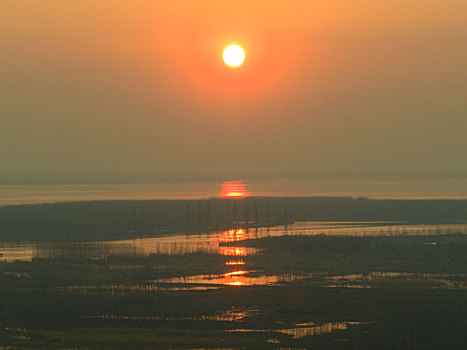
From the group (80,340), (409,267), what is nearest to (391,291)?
(409,267)

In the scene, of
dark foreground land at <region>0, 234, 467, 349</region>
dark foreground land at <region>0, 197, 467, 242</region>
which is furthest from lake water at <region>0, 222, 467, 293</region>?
dark foreground land at <region>0, 197, 467, 242</region>

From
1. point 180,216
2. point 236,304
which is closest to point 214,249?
point 236,304

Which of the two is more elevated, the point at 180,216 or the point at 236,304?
the point at 180,216

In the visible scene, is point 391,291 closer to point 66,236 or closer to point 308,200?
point 66,236

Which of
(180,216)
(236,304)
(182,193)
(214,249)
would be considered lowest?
(236,304)

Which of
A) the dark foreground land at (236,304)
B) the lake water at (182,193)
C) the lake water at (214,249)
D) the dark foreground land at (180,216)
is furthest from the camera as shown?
the lake water at (182,193)

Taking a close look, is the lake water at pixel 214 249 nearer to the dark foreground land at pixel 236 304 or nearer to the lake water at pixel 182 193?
the dark foreground land at pixel 236 304

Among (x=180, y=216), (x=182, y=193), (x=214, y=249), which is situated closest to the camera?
(x=214, y=249)

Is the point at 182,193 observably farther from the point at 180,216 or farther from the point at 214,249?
the point at 214,249

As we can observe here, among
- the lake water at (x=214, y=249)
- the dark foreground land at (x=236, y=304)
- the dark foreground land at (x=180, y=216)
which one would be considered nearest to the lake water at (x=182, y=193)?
the dark foreground land at (x=180, y=216)
